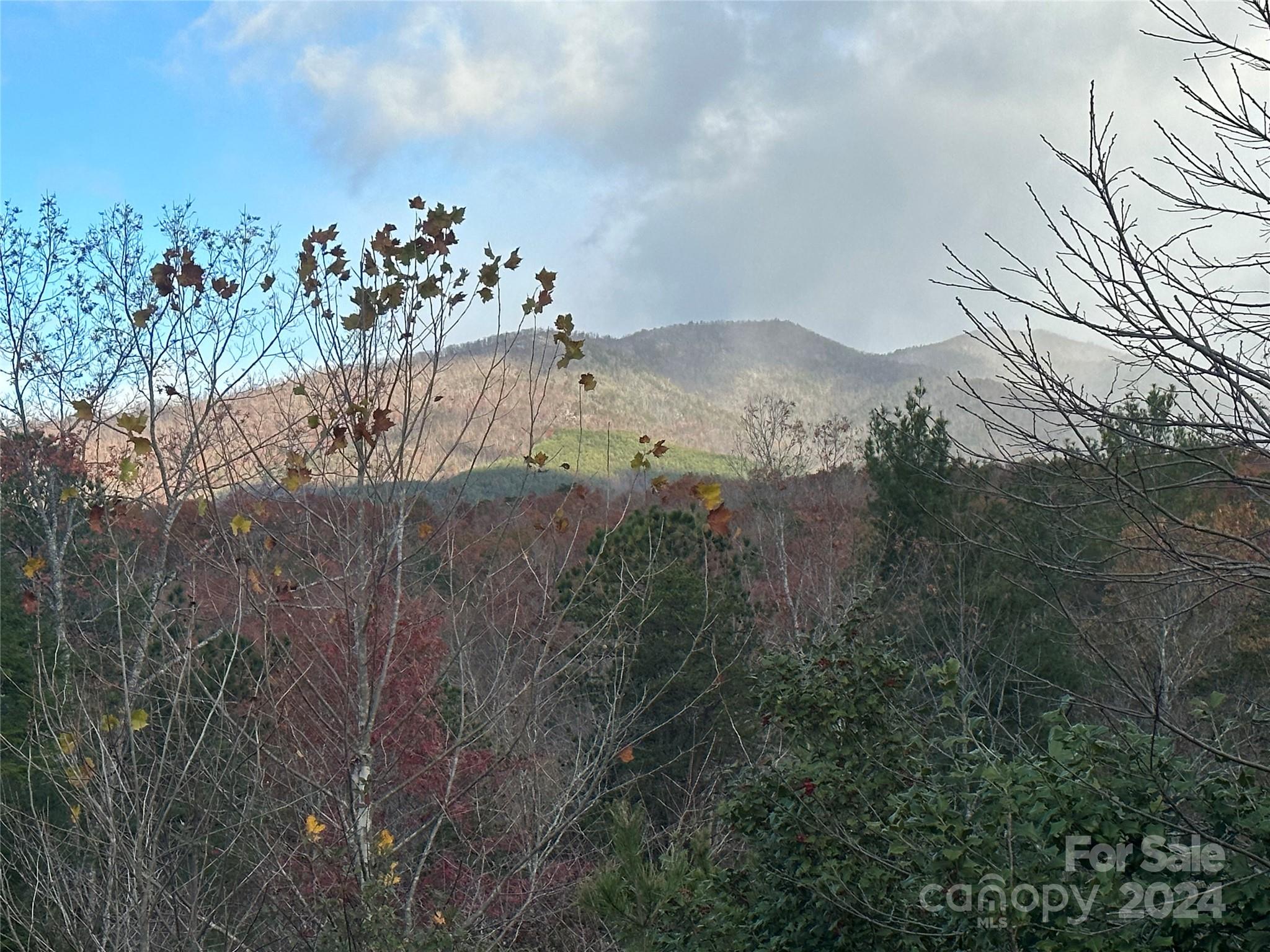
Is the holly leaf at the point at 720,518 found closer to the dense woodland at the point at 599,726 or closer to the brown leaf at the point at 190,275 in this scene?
the dense woodland at the point at 599,726

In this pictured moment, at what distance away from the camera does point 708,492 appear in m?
3.96

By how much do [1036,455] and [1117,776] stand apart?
1.56 meters

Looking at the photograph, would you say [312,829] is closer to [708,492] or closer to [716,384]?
[708,492]

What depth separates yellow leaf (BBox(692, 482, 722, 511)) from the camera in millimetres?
3896

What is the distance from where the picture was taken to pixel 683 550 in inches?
597

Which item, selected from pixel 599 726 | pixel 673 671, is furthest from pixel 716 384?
pixel 599 726

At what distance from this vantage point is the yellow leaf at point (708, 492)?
3.90 m

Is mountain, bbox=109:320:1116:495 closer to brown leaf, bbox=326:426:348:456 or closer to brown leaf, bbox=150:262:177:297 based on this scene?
brown leaf, bbox=326:426:348:456

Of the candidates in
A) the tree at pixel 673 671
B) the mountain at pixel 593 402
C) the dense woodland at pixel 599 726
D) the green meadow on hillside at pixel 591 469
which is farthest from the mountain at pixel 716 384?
the dense woodland at pixel 599 726

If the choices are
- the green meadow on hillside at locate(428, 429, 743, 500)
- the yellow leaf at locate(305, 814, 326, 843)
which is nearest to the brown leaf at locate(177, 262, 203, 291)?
the yellow leaf at locate(305, 814, 326, 843)

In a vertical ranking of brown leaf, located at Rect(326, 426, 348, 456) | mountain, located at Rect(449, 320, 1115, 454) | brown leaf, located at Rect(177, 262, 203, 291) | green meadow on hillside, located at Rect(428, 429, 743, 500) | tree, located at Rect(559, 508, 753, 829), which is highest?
mountain, located at Rect(449, 320, 1115, 454)

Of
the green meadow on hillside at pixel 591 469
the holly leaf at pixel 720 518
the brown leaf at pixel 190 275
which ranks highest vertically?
the green meadow on hillside at pixel 591 469

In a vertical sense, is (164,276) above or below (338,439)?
above

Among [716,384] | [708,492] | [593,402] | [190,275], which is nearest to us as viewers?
[708,492]
